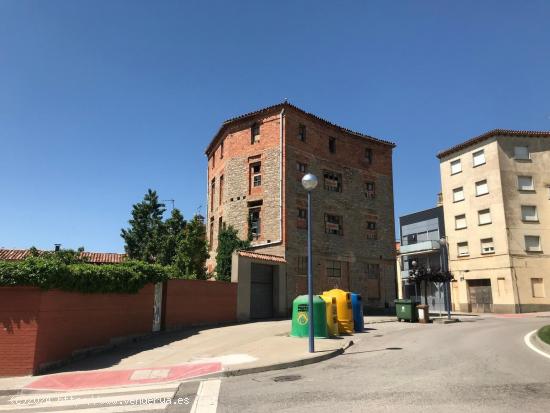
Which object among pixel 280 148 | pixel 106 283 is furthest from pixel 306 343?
pixel 280 148

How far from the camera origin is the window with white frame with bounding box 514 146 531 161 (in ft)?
128

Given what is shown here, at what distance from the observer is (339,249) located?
29.5m

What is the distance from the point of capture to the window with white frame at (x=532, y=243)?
121 feet

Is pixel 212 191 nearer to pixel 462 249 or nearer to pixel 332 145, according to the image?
pixel 332 145

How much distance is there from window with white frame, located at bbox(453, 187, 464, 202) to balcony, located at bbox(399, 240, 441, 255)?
525 centimetres

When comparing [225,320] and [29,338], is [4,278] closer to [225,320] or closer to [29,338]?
[29,338]

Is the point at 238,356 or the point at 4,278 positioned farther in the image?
the point at 238,356

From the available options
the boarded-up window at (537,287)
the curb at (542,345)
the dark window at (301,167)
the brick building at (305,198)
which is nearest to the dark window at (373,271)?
the brick building at (305,198)

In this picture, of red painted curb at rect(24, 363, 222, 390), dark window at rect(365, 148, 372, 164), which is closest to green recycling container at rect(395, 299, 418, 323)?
dark window at rect(365, 148, 372, 164)

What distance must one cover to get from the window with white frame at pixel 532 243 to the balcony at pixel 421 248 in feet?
29.1

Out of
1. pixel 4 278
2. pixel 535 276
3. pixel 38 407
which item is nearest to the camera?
pixel 38 407

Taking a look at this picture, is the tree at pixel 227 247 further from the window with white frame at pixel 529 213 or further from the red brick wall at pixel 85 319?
the window with white frame at pixel 529 213

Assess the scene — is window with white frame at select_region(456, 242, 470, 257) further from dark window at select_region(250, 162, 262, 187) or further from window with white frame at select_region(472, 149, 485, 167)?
dark window at select_region(250, 162, 262, 187)

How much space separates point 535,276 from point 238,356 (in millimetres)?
33816
